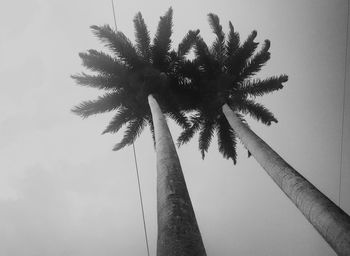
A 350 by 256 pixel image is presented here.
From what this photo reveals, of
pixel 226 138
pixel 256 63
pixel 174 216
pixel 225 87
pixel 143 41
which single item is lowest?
pixel 174 216

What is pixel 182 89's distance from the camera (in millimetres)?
15898

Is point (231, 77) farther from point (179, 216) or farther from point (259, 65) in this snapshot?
point (179, 216)

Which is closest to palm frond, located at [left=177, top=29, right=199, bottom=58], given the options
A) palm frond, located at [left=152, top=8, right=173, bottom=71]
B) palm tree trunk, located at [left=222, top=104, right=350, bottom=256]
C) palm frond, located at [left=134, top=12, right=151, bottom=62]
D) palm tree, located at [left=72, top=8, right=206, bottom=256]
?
palm tree, located at [left=72, top=8, right=206, bottom=256]

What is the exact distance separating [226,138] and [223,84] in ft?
9.48

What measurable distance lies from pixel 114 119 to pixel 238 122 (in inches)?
208

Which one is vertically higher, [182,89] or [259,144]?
[182,89]

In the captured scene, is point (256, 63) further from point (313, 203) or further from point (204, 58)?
point (313, 203)

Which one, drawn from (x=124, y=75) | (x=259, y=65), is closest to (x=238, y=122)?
(x=259, y=65)

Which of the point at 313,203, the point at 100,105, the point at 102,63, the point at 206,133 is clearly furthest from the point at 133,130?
the point at 313,203

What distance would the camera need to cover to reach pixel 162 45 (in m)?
15.1

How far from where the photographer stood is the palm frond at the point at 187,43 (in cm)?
1589

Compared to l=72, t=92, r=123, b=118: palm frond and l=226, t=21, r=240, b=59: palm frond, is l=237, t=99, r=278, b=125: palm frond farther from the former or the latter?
l=72, t=92, r=123, b=118: palm frond

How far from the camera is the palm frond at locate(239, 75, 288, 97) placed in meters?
16.5

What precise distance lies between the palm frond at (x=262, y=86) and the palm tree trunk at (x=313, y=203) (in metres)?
5.41
